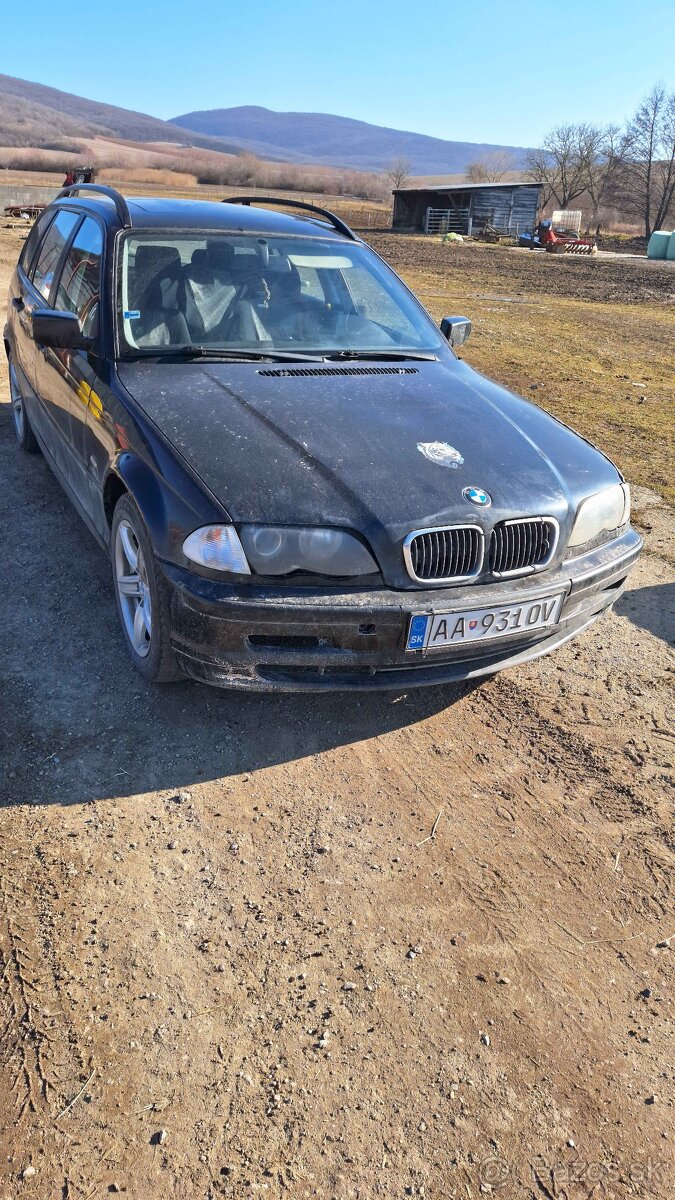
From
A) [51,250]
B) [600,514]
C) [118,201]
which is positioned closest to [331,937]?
[600,514]

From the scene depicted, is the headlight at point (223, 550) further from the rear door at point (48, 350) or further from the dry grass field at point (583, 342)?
the dry grass field at point (583, 342)

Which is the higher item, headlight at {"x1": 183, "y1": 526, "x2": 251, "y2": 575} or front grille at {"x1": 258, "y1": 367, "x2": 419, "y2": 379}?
front grille at {"x1": 258, "y1": 367, "x2": 419, "y2": 379}

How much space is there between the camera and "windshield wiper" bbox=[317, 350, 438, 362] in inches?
150

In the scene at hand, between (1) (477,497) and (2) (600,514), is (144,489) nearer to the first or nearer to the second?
(1) (477,497)

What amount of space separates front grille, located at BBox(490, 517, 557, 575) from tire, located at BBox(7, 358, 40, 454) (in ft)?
12.5

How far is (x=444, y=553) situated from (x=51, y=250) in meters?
3.53

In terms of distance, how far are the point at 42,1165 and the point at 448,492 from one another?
216cm

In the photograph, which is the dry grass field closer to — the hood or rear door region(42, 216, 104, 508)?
the hood

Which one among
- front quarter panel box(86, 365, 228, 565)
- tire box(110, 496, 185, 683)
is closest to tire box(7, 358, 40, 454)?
front quarter panel box(86, 365, 228, 565)

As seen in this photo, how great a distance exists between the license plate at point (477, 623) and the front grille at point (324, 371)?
1368mm

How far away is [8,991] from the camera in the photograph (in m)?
2.06

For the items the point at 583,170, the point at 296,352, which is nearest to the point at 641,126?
the point at 583,170

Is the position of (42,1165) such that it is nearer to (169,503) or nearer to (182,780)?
(182,780)

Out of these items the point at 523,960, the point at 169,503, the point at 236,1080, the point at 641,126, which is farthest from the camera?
the point at 641,126
